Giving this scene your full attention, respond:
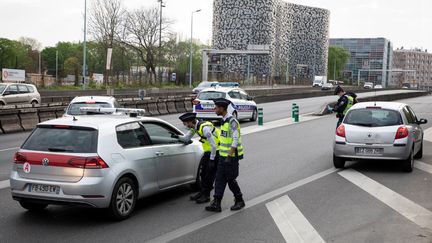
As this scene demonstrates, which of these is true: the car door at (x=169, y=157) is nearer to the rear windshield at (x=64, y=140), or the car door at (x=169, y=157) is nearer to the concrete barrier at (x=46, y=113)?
the rear windshield at (x=64, y=140)

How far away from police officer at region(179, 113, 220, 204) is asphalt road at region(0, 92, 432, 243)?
0.32 metres

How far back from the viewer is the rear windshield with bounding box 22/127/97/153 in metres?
7.55

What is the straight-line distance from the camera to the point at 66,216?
8.01 metres

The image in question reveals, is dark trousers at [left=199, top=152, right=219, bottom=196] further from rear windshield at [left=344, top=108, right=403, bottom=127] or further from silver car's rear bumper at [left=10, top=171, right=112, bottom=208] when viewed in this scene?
rear windshield at [left=344, top=108, right=403, bottom=127]

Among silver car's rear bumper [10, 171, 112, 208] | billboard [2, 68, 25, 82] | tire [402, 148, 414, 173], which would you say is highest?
billboard [2, 68, 25, 82]

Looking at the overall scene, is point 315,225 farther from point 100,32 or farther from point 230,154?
point 100,32

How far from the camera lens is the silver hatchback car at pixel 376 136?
12008 mm

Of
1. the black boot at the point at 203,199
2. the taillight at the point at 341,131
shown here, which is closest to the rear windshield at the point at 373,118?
the taillight at the point at 341,131

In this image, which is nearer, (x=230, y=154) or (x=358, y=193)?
(x=230, y=154)


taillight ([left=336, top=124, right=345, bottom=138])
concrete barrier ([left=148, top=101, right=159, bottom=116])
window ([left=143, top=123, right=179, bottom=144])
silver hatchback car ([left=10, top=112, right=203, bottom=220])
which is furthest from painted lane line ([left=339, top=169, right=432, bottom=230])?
concrete barrier ([left=148, top=101, right=159, bottom=116])

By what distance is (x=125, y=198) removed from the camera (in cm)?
785

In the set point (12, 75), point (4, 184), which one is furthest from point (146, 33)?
point (4, 184)

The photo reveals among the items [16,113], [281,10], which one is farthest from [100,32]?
[281,10]

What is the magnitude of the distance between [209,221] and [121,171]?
138cm
